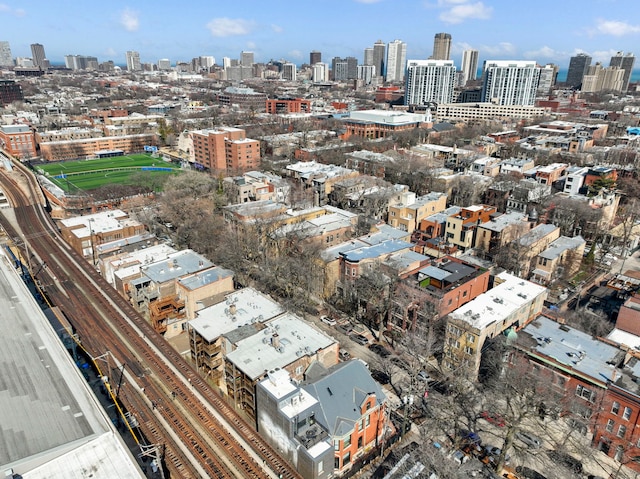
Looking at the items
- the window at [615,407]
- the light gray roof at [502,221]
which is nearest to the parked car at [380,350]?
the window at [615,407]


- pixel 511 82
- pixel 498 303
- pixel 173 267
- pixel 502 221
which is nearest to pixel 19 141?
pixel 173 267

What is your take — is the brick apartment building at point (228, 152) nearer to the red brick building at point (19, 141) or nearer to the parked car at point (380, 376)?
the red brick building at point (19, 141)

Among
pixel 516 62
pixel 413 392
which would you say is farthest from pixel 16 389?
pixel 516 62

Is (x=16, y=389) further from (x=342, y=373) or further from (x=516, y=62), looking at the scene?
(x=516, y=62)

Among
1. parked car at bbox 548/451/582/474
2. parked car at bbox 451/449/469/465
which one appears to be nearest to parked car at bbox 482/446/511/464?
parked car at bbox 451/449/469/465

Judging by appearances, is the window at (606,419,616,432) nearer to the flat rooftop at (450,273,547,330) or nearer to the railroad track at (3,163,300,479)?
the flat rooftop at (450,273,547,330)
